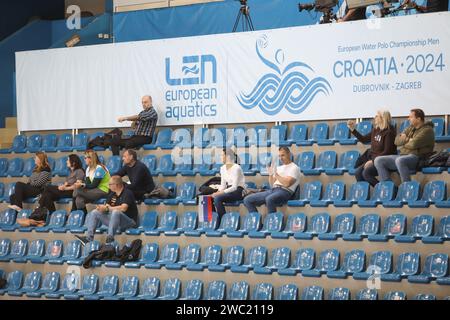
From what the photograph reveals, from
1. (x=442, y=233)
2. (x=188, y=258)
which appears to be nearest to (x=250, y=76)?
(x=188, y=258)

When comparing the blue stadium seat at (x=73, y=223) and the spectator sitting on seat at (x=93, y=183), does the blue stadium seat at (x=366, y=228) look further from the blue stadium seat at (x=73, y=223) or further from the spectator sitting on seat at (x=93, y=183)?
the blue stadium seat at (x=73, y=223)

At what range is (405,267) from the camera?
35.0 feet

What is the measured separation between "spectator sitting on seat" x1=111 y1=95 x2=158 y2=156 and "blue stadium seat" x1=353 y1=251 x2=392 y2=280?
477 cm

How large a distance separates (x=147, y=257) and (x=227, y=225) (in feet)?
3.92

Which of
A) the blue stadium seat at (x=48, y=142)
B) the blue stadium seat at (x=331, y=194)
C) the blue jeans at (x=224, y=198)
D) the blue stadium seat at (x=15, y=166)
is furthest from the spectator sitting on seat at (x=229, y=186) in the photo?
the blue stadium seat at (x=15, y=166)

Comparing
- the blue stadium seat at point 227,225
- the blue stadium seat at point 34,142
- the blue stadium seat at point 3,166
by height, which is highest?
the blue stadium seat at point 34,142

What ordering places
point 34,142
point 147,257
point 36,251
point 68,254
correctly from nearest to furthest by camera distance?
point 147,257 < point 68,254 < point 36,251 < point 34,142

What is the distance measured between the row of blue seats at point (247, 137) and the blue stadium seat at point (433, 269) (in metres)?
2.08

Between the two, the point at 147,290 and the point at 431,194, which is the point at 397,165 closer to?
the point at 431,194

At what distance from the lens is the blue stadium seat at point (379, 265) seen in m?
10.8

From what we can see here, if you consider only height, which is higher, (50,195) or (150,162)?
(150,162)

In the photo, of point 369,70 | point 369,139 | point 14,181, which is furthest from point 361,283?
point 14,181
